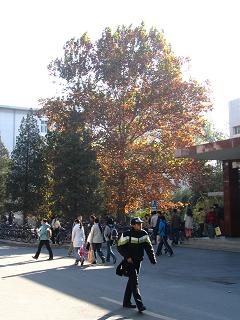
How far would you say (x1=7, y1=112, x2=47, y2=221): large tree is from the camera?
3203cm

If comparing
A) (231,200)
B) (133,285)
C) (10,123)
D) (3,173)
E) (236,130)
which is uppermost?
(10,123)

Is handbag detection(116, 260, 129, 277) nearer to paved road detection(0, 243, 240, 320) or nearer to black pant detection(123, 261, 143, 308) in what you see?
black pant detection(123, 261, 143, 308)

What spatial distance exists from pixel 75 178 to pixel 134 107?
5.89 meters

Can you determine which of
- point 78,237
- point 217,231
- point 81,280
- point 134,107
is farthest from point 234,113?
point 81,280

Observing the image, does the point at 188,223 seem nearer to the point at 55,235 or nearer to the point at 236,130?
the point at 55,235

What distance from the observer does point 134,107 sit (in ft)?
103

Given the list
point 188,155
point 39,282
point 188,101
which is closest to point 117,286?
point 39,282

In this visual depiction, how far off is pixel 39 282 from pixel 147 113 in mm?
20735

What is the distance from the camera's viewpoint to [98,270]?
1556cm

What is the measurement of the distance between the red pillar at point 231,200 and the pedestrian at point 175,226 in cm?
316

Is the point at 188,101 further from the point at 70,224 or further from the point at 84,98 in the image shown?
the point at 70,224

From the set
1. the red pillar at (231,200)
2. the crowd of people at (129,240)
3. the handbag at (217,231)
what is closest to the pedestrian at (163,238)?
the crowd of people at (129,240)

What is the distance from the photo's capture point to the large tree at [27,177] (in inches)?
1261

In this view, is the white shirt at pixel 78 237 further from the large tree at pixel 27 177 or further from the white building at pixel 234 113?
the white building at pixel 234 113
